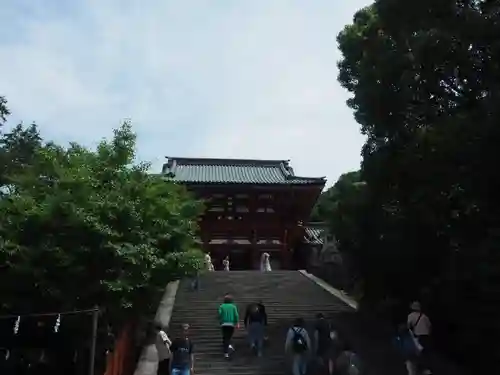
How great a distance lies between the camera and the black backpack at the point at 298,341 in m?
11.2

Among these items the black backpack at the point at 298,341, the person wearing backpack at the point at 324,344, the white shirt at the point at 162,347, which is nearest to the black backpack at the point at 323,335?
the person wearing backpack at the point at 324,344

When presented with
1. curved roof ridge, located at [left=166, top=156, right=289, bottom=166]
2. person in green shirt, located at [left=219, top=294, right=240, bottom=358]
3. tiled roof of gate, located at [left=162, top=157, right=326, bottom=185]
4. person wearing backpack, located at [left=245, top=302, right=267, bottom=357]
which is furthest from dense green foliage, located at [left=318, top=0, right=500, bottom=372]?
curved roof ridge, located at [left=166, top=156, right=289, bottom=166]

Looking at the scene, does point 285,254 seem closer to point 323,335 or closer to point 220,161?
point 220,161

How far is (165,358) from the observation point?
448 inches

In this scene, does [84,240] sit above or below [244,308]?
above

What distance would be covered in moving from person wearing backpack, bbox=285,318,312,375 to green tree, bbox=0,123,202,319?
3.58 m

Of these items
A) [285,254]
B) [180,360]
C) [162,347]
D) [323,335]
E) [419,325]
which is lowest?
[180,360]

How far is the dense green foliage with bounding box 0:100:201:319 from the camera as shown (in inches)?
490

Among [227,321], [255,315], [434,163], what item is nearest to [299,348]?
[255,315]

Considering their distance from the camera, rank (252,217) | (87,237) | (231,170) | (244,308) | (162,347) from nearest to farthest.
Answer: (162,347)
(87,237)
(244,308)
(252,217)
(231,170)

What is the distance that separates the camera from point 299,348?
1117cm

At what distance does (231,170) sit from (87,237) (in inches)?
885

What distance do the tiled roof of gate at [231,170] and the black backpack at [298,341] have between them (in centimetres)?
1806

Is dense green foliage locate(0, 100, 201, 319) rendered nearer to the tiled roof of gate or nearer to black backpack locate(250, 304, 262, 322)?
black backpack locate(250, 304, 262, 322)
